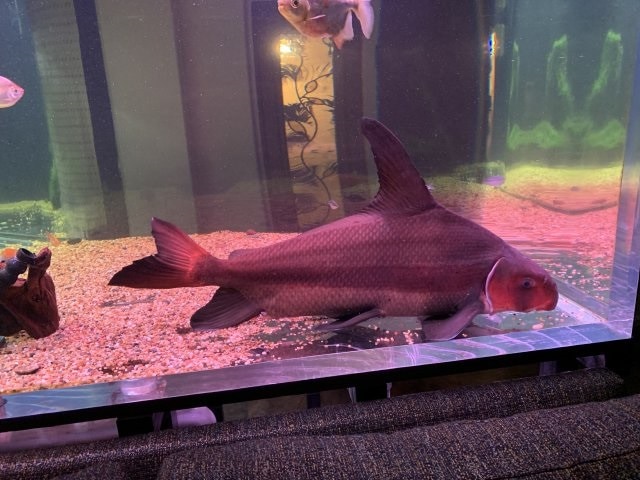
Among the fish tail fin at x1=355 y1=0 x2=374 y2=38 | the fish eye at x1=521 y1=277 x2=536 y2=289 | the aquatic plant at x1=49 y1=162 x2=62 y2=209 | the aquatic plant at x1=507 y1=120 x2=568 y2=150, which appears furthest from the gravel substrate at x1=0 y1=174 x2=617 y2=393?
the fish tail fin at x1=355 y1=0 x2=374 y2=38

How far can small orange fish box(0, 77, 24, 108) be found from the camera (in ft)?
10.3

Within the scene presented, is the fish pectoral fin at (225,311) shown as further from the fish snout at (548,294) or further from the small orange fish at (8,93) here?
the small orange fish at (8,93)

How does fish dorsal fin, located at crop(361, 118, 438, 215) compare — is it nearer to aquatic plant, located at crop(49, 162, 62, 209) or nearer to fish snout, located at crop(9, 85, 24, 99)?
fish snout, located at crop(9, 85, 24, 99)

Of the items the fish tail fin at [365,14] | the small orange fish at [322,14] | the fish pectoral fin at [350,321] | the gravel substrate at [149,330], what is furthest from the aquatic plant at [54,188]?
the fish pectoral fin at [350,321]

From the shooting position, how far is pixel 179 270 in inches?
63.1

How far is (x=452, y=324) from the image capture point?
5.09ft

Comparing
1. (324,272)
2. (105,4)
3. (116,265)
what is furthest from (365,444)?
(105,4)

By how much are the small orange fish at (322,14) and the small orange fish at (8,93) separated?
6.85 feet

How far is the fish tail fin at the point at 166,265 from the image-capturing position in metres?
1.59

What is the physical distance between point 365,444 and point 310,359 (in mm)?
419

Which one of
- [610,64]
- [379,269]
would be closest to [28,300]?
[379,269]

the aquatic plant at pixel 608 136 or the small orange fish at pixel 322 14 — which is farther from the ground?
the small orange fish at pixel 322 14

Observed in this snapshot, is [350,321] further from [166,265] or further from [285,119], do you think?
[285,119]

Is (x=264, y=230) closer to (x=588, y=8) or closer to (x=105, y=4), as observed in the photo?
(x=105, y=4)
